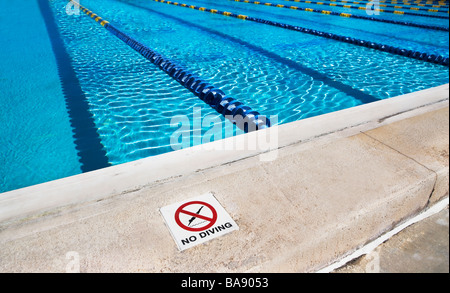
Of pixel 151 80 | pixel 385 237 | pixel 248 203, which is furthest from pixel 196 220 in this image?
pixel 151 80

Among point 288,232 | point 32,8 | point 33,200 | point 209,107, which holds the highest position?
point 32,8

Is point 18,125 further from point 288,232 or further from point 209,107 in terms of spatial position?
point 288,232

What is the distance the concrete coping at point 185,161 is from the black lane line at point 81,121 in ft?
3.86

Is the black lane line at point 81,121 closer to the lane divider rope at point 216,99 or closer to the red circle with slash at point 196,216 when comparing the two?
the lane divider rope at point 216,99

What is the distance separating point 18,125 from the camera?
11.7 feet

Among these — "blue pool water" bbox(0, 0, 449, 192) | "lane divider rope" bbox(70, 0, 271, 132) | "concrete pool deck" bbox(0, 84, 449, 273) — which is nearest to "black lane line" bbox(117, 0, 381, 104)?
"blue pool water" bbox(0, 0, 449, 192)

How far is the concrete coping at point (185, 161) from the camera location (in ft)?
5.61

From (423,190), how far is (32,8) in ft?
43.8

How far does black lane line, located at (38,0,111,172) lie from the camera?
3.07m

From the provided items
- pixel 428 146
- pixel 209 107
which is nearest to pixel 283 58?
pixel 209 107

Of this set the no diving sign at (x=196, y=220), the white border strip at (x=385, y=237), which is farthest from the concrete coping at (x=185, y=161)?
the white border strip at (x=385, y=237)

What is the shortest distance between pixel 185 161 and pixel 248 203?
1.85 ft
